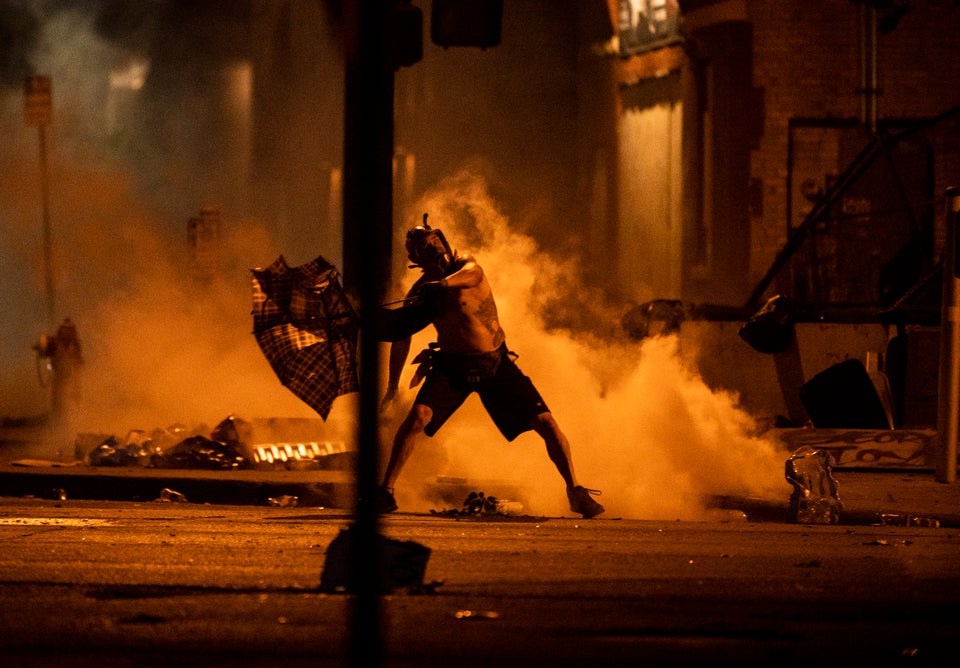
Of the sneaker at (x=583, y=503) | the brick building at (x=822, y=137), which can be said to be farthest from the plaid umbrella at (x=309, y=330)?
the brick building at (x=822, y=137)

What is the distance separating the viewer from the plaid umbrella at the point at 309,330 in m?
9.16

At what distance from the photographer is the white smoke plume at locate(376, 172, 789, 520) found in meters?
9.79

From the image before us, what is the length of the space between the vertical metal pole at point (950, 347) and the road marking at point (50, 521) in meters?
5.96

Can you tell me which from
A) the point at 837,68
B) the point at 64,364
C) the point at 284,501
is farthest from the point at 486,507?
the point at 64,364

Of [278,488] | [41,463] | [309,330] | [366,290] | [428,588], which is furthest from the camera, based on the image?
[41,463]

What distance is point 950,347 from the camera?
1017 centimetres

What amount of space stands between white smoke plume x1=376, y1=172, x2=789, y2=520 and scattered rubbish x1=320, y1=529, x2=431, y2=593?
2.54m

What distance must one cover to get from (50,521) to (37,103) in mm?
13486

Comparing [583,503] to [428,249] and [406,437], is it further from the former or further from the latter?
[428,249]

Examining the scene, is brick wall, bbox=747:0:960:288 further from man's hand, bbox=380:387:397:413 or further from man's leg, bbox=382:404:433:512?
man's leg, bbox=382:404:433:512

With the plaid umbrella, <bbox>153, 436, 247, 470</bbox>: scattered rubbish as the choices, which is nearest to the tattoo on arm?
the plaid umbrella

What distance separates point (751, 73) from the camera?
663 inches

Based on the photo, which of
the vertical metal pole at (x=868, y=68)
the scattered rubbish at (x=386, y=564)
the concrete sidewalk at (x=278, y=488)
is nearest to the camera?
the scattered rubbish at (x=386, y=564)

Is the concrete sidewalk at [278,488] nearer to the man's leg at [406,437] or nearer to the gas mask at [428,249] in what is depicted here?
the man's leg at [406,437]
